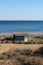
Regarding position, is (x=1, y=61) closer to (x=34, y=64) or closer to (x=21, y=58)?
(x=21, y=58)

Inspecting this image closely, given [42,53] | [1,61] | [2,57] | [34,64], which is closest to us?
[34,64]

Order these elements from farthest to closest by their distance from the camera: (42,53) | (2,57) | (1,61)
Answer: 1. (42,53)
2. (2,57)
3. (1,61)

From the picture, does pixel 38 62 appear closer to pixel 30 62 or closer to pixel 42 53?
pixel 30 62

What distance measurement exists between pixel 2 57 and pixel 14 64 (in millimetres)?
1947

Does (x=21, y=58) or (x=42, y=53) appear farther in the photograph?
(x=42, y=53)

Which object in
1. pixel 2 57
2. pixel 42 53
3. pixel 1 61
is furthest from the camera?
pixel 42 53

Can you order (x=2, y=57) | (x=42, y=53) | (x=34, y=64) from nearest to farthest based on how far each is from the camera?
(x=34, y=64) → (x=2, y=57) → (x=42, y=53)

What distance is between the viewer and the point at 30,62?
14.3 meters

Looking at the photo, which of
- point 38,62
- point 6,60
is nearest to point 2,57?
point 6,60

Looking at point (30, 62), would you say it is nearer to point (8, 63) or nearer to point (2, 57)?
point (8, 63)

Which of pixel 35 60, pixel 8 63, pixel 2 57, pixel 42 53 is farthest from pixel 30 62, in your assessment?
pixel 42 53

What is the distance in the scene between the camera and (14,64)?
14.3 m

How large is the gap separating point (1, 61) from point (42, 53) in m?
4.04

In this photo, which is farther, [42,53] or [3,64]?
[42,53]
